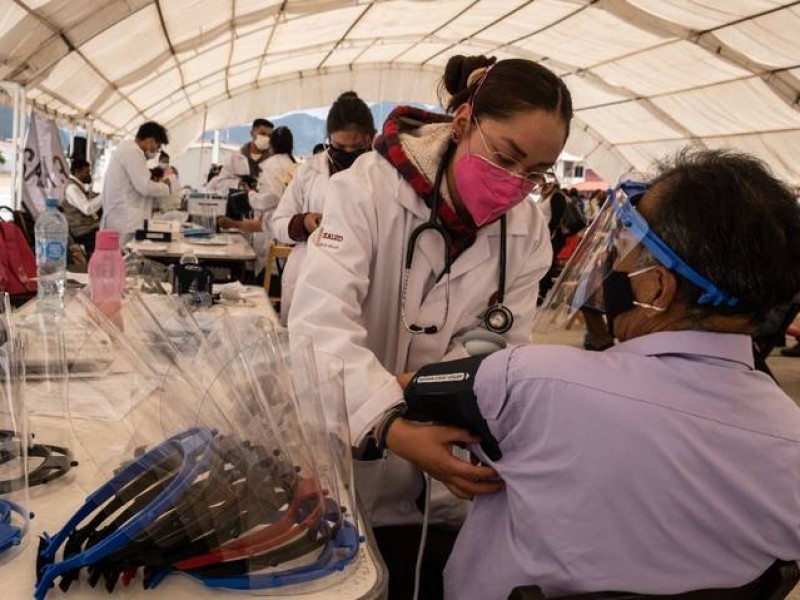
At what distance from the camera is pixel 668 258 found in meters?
1.00

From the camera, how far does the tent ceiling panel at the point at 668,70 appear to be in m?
10.1

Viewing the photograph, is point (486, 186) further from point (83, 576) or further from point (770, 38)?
point (770, 38)

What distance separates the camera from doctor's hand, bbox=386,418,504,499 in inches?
43.8

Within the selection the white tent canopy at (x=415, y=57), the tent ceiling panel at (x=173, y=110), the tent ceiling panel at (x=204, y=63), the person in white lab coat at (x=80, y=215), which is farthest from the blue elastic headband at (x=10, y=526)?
the tent ceiling panel at (x=173, y=110)

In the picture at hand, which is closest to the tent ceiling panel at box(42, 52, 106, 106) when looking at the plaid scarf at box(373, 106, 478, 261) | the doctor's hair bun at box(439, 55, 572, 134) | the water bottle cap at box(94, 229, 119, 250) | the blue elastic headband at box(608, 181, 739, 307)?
the water bottle cap at box(94, 229, 119, 250)

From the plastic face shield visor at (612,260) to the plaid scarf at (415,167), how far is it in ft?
0.91

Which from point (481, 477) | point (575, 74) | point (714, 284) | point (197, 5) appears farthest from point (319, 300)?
point (575, 74)

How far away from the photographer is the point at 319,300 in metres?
1.46

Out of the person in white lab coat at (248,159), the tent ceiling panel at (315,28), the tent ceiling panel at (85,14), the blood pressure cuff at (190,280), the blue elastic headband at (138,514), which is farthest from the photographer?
the tent ceiling panel at (315,28)

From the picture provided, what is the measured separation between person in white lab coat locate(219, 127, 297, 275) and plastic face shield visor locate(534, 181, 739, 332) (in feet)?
12.4

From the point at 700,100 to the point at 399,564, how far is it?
12.1 metres

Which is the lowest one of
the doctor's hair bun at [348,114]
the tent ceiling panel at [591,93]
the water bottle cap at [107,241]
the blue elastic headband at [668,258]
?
the water bottle cap at [107,241]

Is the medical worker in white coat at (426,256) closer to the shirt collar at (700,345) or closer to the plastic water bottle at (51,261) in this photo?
the shirt collar at (700,345)

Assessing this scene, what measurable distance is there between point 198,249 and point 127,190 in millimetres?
1327
